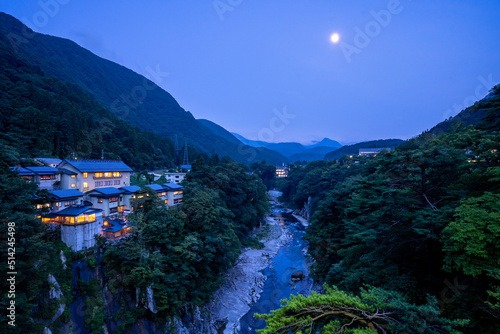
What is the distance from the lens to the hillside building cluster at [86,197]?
1454cm

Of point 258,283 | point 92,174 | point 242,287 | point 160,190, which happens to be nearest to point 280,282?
point 258,283

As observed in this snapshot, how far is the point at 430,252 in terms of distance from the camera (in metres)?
9.66

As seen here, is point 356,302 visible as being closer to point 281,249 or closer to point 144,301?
point 144,301

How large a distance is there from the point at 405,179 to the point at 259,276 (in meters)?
17.2

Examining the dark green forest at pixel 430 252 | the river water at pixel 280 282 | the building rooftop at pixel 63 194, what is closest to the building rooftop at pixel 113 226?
the building rooftop at pixel 63 194

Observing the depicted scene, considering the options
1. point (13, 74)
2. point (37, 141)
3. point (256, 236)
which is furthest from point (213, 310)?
point (13, 74)

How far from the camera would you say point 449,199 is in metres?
9.72

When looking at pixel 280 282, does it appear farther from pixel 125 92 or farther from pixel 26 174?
pixel 125 92

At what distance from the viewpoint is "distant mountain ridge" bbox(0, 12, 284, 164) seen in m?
89.1

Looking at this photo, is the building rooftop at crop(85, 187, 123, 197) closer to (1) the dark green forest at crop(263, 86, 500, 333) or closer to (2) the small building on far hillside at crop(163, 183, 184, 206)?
(2) the small building on far hillside at crop(163, 183, 184, 206)

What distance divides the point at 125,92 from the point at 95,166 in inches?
4801

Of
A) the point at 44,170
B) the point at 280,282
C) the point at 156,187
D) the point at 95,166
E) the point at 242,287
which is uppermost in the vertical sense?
the point at 95,166

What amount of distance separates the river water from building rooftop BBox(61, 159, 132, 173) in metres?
19.1

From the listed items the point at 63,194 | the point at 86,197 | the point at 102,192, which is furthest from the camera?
the point at 102,192
